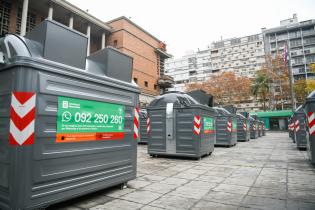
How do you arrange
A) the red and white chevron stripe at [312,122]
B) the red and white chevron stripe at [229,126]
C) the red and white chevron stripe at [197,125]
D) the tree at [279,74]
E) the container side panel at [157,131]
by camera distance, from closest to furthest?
the red and white chevron stripe at [312,122] < the red and white chevron stripe at [197,125] < the container side panel at [157,131] < the red and white chevron stripe at [229,126] < the tree at [279,74]

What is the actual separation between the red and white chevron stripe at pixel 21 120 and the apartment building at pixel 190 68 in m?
78.0

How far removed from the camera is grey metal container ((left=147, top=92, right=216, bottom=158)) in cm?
700

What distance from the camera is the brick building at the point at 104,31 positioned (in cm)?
2013

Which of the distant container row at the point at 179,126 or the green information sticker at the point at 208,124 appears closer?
the distant container row at the point at 179,126

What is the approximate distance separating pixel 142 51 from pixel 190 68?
5675cm

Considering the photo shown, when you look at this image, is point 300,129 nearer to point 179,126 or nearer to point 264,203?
point 179,126

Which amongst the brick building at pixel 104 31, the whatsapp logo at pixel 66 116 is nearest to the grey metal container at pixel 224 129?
the whatsapp logo at pixel 66 116

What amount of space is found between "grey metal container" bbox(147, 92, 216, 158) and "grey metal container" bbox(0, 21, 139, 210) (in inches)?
158

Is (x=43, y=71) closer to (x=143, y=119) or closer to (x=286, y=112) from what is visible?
(x=143, y=119)

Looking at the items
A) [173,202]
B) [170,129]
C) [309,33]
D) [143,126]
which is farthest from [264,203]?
[309,33]

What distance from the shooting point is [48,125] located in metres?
2.59

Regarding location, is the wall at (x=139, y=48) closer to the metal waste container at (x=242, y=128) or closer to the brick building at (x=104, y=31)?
the brick building at (x=104, y=31)

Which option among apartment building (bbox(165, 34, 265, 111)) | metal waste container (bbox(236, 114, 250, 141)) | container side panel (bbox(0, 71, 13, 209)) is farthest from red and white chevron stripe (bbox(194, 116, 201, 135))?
apartment building (bbox(165, 34, 265, 111))

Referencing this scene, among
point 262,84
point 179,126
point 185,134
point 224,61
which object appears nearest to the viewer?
point 185,134
